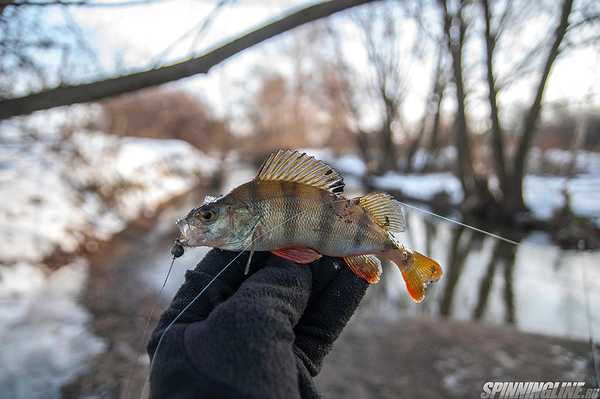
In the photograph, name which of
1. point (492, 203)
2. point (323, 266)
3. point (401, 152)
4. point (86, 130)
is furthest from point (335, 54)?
point (323, 266)

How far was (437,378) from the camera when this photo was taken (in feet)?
13.6

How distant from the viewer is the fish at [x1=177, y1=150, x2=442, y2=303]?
121 cm

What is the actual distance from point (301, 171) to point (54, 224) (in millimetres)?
7798

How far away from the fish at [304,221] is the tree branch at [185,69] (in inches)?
66.2

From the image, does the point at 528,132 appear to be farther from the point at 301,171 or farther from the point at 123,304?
the point at 301,171

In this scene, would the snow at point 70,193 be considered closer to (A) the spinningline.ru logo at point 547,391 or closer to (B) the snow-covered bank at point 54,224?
(B) the snow-covered bank at point 54,224

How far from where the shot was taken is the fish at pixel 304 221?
3.98 ft

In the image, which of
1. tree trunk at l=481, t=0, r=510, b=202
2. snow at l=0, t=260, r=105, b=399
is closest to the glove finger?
snow at l=0, t=260, r=105, b=399

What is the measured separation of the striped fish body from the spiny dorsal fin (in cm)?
4

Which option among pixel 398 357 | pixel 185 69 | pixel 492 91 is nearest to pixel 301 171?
pixel 185 69

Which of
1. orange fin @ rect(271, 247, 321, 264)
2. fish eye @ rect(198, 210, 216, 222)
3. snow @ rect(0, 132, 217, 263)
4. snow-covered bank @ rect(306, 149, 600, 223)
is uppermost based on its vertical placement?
fish eye @ rect(198, 210, 216, 222)

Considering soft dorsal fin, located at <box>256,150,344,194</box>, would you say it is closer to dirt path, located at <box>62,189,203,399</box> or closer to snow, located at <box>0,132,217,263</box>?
dirt path, located at <box>62,189,203,399</box>

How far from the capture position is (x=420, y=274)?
4.48 ft

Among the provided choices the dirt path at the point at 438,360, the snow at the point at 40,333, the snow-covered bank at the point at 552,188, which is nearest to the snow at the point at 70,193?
the snow at the point at 40,333
